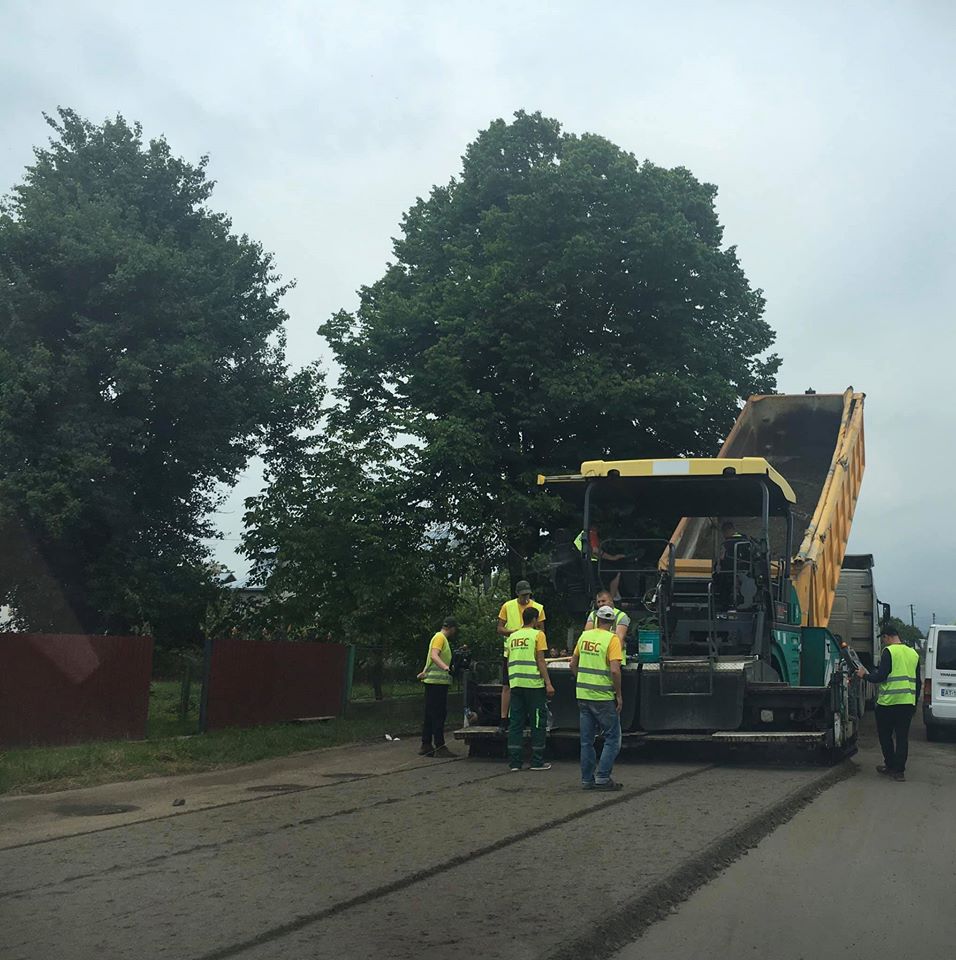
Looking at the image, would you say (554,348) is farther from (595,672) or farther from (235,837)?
(235,837)

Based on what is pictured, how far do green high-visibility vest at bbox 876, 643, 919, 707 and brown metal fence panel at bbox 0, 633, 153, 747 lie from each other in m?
8.94

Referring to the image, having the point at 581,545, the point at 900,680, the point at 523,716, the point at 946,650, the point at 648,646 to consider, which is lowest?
the point at 523,716

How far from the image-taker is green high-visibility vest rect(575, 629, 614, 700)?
11180 millimetres

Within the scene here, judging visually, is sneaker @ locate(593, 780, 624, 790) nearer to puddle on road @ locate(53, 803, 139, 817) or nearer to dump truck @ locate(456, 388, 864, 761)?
dump truck @ locate(456, 388, 864, 761)

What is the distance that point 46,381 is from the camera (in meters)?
25.0

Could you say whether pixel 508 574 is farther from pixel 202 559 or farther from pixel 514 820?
pixel 514 820

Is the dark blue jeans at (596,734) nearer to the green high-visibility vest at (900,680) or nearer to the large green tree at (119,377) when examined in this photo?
the green high-visibility vest at (900,680)

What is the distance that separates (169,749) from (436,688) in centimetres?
315

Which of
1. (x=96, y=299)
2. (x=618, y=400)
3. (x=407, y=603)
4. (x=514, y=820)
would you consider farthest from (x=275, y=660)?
(x=96, y=299)

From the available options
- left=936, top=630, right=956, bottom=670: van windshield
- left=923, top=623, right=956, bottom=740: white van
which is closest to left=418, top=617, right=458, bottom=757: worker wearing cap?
left=923, top=623, right=956, bottom=740: white van

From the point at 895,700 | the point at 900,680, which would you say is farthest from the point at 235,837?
the point at 900,680

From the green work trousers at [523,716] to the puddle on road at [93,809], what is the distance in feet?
12.2

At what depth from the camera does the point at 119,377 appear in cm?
2561

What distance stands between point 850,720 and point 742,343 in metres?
12.4
